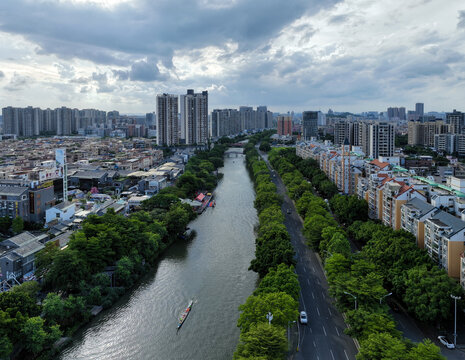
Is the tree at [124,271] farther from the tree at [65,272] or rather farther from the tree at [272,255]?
the tree at [272,255]

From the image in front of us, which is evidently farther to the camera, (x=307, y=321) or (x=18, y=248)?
(x=18, y=248)

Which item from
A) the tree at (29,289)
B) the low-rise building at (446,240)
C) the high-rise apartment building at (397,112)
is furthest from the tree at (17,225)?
the high-rise apartment building at (397,112)

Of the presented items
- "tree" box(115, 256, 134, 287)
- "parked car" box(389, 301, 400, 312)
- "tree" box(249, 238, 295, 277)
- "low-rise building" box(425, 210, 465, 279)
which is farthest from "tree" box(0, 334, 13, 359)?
"low-rise building" box(425, 210, 465, 279)

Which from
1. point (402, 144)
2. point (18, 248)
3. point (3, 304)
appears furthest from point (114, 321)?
point (402, 144)

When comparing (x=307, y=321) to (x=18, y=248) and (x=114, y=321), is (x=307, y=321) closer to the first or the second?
(x=114, y=321)

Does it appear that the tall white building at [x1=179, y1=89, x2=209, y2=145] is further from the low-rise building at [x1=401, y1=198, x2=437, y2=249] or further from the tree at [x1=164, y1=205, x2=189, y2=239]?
the low-rise building at [x1=401, y1=198, x2=437, y2=249]

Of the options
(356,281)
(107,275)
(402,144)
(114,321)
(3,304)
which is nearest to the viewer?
(3,304)

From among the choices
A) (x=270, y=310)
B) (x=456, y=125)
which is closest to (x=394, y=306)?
(x=270, y=310)
